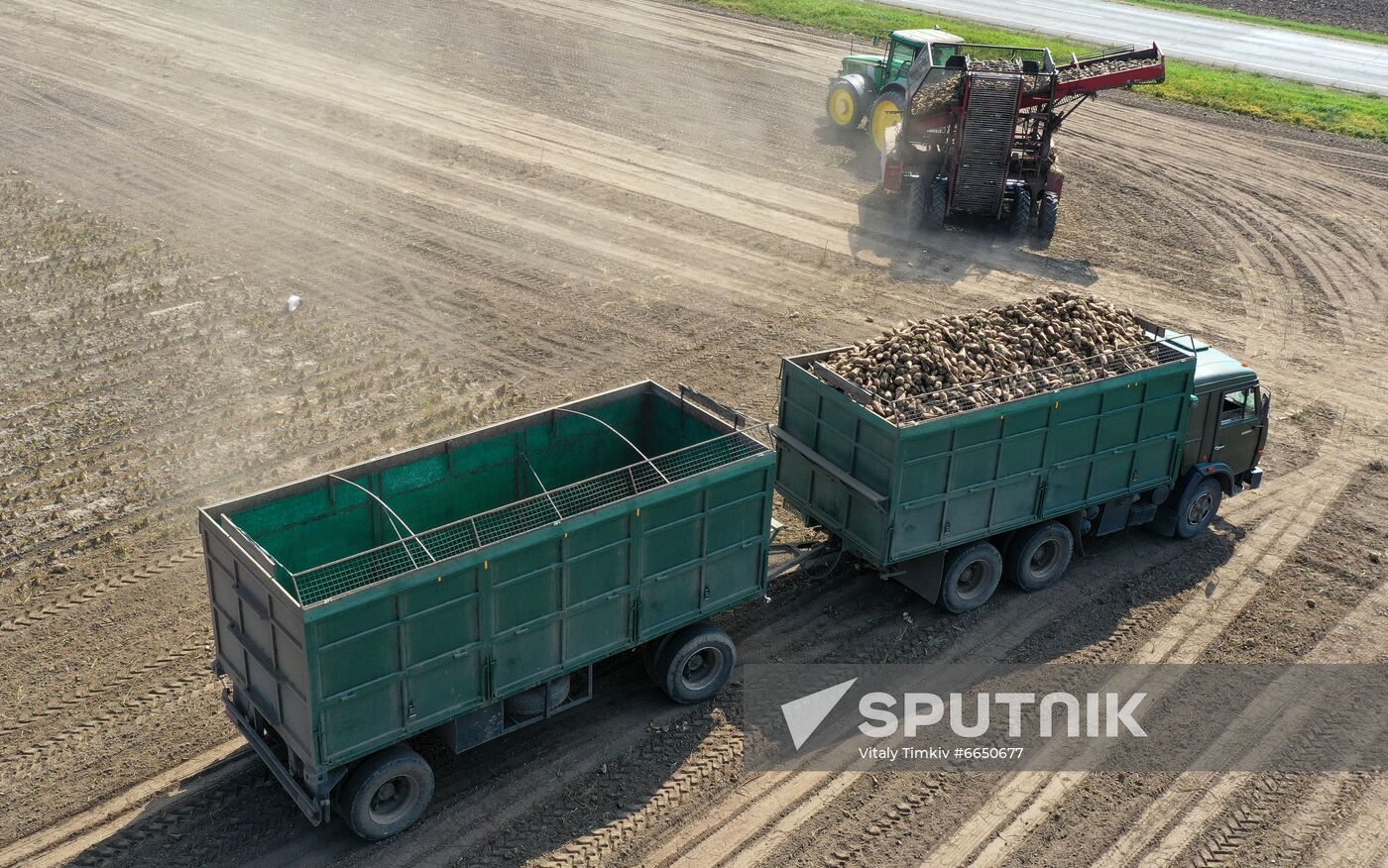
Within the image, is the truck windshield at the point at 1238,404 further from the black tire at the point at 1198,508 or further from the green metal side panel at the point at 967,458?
the green metal side panel at the point at 967,458

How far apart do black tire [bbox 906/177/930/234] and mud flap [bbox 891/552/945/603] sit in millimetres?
13083

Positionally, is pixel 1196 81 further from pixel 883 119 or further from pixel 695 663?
pixel 695 663

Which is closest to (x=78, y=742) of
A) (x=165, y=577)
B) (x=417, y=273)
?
(x=165, y=577)

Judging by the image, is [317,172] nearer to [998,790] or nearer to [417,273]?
[417,273]

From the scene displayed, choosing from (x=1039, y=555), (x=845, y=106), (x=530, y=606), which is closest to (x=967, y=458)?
(x=1039, y=555)

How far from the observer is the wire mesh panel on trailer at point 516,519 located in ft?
35.1

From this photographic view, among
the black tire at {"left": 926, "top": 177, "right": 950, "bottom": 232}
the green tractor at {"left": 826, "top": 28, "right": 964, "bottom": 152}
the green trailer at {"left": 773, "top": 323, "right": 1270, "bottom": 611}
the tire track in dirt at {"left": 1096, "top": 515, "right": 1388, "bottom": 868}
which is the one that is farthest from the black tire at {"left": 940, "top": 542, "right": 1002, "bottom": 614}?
the green tractor at {"left": 826, "top": 28, "right": 964, "bottom": 152}

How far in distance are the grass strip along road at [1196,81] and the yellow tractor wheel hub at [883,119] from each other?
7595 mm

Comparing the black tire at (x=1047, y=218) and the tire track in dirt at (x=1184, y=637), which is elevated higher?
the black tire at (x=1047, y=218)

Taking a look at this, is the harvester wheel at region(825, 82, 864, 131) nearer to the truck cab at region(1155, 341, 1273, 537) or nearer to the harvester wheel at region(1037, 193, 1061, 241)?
the harvester wheel at region(1037, 193, 1061, 241)

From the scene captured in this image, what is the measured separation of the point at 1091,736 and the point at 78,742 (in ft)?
30.8

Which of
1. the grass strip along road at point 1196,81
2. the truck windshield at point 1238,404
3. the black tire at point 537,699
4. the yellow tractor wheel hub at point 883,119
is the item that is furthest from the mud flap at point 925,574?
the grass strip along road at point 1196,81

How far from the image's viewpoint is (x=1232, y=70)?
3956cm

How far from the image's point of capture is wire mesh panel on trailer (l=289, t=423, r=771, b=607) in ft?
35.1
